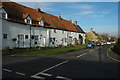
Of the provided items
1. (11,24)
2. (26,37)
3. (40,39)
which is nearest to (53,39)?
(40,39)

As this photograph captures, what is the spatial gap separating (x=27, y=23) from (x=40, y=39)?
217 inches

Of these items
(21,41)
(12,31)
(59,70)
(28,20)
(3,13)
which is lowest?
(59,70)

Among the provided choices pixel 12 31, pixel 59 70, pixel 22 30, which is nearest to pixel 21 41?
pixel 22 30

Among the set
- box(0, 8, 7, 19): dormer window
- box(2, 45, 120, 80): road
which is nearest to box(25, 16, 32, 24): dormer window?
box(0, 8, 7, 19): dormer window

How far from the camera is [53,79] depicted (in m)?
6.45

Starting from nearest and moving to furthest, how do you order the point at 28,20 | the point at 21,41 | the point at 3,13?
the point at 3,13 → the point at 21,41 → the point at 28,20

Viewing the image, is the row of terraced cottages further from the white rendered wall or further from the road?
the road

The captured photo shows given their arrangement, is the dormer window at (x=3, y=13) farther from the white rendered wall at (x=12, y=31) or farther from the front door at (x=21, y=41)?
the front door at (x=21, y=41)

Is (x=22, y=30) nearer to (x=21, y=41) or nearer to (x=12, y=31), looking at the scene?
(x=21, y=41)

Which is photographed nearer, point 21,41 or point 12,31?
point 12,31

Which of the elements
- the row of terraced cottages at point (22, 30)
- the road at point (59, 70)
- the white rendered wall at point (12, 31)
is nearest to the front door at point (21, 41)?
the row of terraced cottages at point (22, 30)

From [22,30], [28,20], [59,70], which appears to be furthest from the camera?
[28,20]

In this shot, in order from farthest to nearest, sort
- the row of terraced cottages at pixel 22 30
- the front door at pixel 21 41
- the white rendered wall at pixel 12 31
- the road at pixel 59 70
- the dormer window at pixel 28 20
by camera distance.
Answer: the dormer window at pixel 28 20, the front door at pixel 21 41, the row of terraced cottages at pixel 22 30, the white rendered wall at pixel 12 31, the road at pixel 59 70

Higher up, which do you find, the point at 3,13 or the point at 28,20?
the point at 3,13
